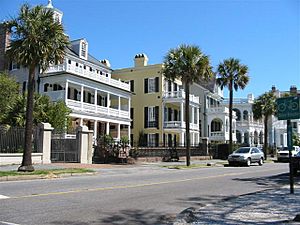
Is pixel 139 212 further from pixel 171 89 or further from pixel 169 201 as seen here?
pixel 171 89

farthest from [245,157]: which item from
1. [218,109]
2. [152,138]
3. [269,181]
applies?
[218,109]

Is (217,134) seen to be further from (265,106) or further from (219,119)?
(265,106)

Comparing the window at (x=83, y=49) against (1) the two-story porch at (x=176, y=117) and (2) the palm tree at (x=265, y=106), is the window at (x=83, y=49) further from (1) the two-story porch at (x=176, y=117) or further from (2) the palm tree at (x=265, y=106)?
(2) the palm tree at (x=265, y=106)

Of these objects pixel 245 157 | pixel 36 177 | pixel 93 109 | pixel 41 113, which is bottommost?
pixel 36 177

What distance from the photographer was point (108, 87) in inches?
1608

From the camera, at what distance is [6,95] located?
29141 millimetres

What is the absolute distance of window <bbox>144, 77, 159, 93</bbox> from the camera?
157ft

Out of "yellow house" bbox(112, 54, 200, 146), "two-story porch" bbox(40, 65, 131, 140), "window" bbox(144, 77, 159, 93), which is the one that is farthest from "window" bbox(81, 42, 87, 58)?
"window" bbox(144, 77, 159, 93)

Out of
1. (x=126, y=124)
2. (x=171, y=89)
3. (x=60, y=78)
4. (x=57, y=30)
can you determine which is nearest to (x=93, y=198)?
(x=57, y=30)

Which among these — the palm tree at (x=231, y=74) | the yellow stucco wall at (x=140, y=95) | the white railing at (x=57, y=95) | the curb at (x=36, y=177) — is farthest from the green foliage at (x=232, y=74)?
the curb at (x=36, y=177)

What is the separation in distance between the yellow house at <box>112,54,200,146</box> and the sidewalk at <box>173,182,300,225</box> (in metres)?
35.2

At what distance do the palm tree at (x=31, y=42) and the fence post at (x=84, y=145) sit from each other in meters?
8.10

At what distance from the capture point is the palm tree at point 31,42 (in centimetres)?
1858

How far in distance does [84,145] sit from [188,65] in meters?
10.1
